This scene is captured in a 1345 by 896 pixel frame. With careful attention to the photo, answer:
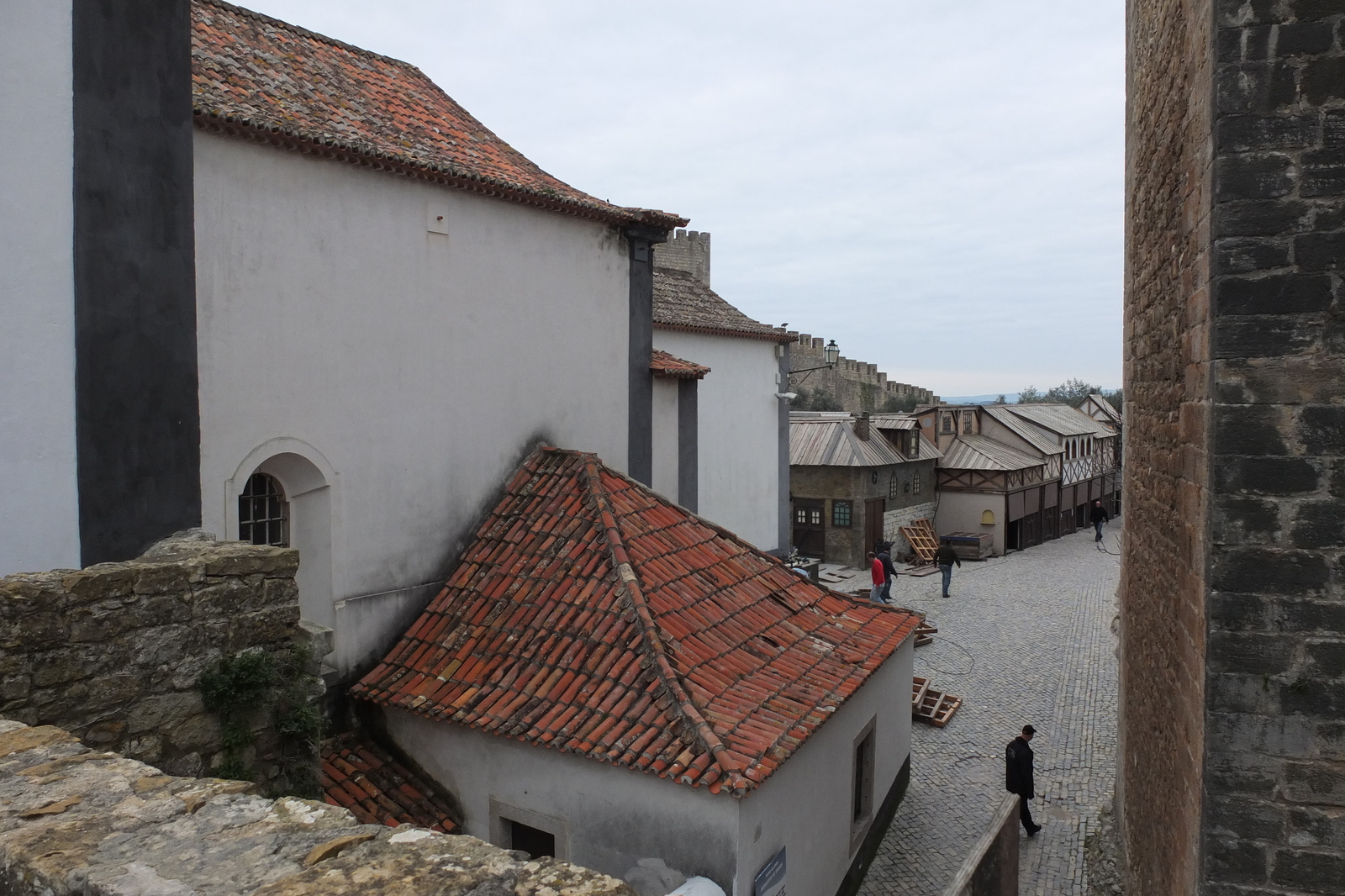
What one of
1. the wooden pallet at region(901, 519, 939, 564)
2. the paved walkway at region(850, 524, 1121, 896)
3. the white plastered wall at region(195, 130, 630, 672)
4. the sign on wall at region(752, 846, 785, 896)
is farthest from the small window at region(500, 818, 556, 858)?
the wooden pallet at region(901, 519, 939, 564)

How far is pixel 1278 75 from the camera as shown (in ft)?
12.6

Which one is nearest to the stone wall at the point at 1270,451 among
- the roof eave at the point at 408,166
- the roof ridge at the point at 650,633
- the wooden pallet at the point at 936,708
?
the roof ridge at the point at 650,633

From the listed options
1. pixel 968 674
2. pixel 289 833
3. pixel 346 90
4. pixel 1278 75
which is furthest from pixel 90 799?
pixel 968 674

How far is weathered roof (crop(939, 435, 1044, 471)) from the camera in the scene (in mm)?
32594

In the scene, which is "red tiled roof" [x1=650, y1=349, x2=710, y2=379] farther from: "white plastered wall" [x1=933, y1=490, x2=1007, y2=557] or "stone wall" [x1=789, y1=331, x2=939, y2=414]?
"stone wall" [x1=789, y1=331, x2=939, y2=414]

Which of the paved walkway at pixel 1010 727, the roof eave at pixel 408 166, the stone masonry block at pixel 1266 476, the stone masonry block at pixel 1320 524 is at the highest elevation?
the roof eave at pixel 408 166

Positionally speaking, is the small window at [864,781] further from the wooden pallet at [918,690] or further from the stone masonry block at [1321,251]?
the stone masonry block at [1321,251]

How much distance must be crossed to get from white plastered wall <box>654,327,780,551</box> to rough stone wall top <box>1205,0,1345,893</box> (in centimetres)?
1355

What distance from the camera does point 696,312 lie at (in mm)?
19047

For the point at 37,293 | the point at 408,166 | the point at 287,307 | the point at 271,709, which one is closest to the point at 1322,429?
the point at 271,709

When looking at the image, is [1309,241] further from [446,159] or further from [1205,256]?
[446,159]

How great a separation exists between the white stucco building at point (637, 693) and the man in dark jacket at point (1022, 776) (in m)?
1.94

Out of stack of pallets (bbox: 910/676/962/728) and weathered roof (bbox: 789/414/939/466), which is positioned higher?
weathered roof (bbox: 789/414/939/466)

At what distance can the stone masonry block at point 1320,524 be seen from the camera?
382cm
